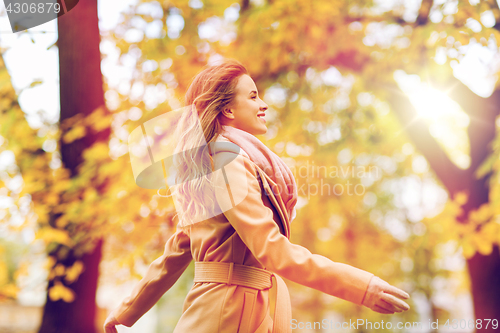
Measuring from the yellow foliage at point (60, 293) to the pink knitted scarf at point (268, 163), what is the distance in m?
3.50

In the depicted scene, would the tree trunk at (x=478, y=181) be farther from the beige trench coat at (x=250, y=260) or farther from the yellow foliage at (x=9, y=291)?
the yellow foliage at (x=9, y=291)

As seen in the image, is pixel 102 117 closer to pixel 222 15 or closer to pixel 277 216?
pixel 222 15

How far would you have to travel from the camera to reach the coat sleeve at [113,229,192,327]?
1863 millimetres

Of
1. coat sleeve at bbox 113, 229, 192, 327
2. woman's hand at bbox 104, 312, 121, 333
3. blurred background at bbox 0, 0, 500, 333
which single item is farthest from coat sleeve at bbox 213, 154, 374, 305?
blurred background at bbox 0, 0, 500, 333

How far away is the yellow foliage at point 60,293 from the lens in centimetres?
427

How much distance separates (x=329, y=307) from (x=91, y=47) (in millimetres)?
10016

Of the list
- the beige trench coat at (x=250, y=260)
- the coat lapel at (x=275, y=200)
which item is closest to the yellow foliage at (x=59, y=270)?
the beige trench coat at (x=250, y=260)

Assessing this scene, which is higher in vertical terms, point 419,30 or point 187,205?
point 187,205

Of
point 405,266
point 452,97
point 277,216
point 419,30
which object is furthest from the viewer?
point 405,266

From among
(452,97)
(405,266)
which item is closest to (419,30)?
(452,97)

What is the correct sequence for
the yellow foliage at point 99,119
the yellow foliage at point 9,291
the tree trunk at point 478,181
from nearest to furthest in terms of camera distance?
1. the yellow foliage at point 99,119
2. the yellow foliage at point 9,291
3. the tree trunk at point 478,181

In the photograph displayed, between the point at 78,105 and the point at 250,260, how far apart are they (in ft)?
12.3

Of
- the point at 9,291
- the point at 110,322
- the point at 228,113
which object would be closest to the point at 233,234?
the point at 228,113

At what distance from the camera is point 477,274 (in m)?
4.97
